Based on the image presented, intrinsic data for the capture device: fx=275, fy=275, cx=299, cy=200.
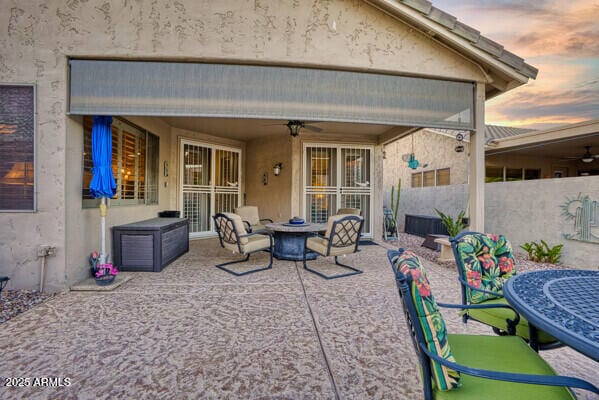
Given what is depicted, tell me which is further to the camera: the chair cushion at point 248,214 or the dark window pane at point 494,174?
the dark window pane at point 494,174

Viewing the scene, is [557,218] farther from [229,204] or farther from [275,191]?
[229,204]

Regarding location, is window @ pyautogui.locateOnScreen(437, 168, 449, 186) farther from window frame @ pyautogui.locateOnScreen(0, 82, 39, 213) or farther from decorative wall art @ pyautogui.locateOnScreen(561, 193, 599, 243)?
window frame @ pyautogui.locateOnScreen(0, 82, 39, 213)

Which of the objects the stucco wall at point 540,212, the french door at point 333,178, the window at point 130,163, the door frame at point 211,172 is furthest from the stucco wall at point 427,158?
the window at point 130,163

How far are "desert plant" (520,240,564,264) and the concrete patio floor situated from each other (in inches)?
114

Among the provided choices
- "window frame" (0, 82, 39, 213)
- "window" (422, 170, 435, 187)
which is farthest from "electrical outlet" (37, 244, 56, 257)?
"window" (422, 170, 435, 187)

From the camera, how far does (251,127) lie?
→ 680 cm

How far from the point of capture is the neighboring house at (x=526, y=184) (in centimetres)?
471

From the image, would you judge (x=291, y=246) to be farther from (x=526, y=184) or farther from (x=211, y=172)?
(x=526, y=184)

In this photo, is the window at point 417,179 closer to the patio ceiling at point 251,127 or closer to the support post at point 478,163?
the patio ceiling at point 251,127

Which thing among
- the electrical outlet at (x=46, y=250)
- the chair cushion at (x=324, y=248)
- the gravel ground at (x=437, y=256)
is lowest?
the gravel ground at (x=437, y=256)

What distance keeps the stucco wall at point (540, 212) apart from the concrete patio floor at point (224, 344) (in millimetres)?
3031

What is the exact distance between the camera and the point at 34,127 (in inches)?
→ 131

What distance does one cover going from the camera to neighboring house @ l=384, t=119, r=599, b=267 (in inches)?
185

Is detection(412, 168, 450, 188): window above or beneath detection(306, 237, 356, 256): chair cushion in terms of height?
above
